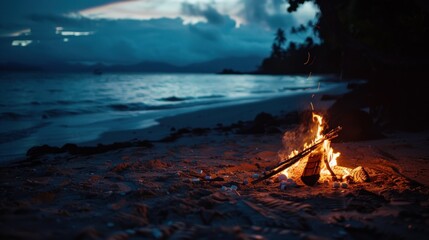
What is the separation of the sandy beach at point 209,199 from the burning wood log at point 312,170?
133mm

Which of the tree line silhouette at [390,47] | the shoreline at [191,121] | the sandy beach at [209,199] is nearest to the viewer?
the sandy beach at [209,199]

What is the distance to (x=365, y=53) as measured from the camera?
6.27 m

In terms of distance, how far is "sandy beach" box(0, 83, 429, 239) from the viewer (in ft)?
11.0

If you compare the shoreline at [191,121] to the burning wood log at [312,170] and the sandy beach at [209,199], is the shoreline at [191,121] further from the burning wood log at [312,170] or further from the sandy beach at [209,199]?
the burning wood log at [312,170]

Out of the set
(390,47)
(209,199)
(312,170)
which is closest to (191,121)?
(390,47)

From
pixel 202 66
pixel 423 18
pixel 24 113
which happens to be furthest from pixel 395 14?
pixel 202 66

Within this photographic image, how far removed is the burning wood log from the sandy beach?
0.44 feet

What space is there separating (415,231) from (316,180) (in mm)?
1907

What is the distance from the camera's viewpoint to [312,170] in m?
5.23

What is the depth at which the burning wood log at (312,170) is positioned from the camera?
16.9ft

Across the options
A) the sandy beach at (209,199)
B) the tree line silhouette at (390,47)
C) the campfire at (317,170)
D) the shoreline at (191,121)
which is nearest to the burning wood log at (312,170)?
the campfire at (317,170)

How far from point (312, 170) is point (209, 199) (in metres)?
1.91

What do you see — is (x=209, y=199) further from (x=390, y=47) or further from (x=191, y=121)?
(x=191, y=121)

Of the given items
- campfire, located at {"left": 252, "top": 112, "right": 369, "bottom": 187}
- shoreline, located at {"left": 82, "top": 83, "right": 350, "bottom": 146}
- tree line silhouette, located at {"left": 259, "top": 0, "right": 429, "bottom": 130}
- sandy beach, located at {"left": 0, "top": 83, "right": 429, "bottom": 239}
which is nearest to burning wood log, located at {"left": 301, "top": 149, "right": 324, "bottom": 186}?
campfire, located at {"left": 252, "top": 112, "right": 369, "bottom": 187}
